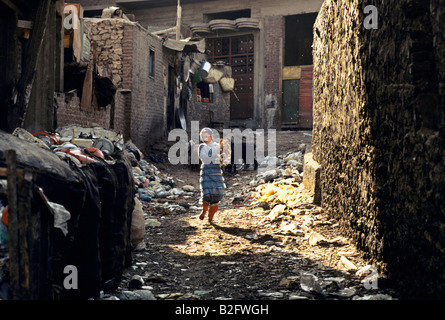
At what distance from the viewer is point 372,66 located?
3.80 meters

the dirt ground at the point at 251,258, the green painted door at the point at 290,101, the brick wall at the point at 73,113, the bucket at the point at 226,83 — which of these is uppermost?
the bucket at the point at 226,83

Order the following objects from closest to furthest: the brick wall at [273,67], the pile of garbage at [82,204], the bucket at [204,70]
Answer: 1. the pile of garbage at [82,204]
2. the bucket at [204,70]
3. the brick wall at [273,67]

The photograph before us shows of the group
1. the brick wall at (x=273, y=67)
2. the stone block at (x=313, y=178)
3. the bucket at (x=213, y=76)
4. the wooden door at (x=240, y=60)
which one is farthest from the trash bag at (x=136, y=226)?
the wooden door at (x=240, y=60)

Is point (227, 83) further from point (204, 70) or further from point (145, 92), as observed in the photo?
point (145, 92)

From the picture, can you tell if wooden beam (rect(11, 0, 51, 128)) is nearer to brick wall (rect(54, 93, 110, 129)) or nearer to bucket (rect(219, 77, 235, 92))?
brick wall (rect(54, 93, 110, 129))

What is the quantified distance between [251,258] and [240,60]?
1575 cm

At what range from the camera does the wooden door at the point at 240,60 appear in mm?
19125

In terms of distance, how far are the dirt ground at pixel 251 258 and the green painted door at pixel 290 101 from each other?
11.2m

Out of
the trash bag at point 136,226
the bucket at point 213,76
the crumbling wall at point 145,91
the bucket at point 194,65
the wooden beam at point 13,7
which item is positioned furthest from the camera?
the bucket at point 213,76

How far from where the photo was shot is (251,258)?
14.8 ft

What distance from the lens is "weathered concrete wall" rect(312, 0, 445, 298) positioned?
2.56m

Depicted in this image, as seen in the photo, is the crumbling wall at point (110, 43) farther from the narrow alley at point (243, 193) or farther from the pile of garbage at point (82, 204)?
the pile of garbage at point (82, 204)
